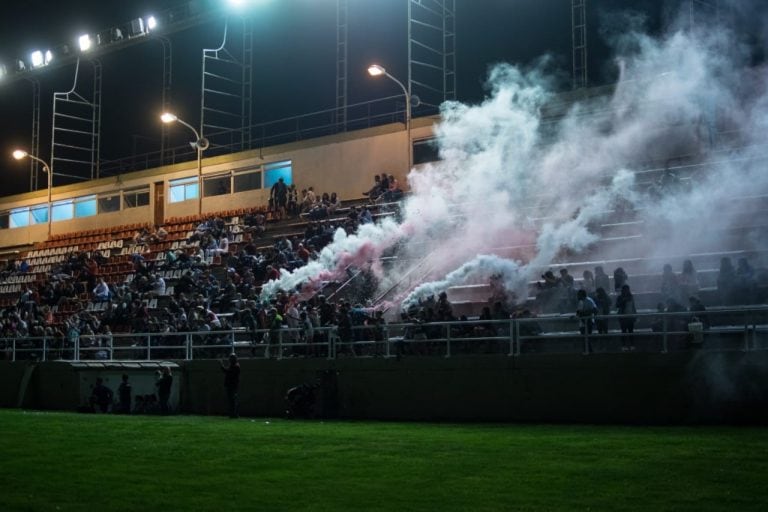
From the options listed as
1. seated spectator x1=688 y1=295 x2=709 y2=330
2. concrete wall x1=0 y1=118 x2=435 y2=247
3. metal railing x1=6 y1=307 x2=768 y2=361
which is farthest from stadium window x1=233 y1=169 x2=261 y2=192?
seated spectator x1=688 y1=295 x2=709 y2=330

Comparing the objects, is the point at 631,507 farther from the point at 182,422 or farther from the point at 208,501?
the point at 182,422

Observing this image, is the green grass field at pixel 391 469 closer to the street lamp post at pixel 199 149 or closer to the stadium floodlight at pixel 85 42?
the street lamp post at pixel 199 149

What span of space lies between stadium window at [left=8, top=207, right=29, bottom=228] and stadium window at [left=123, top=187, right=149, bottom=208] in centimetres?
848

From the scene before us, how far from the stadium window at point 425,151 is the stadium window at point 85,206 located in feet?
71.6

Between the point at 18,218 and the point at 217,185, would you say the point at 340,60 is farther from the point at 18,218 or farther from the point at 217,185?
the point at 18,218

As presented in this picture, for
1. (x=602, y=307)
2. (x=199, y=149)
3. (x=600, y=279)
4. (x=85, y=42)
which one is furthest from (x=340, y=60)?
(x=602, y=307)

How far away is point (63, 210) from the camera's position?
52406 millimetres

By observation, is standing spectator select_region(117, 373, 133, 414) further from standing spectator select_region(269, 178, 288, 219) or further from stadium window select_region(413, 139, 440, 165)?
stadium window select_region(413, 139, 440, 165)

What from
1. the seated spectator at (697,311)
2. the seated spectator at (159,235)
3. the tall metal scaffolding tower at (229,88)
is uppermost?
the tall metal scaffolding tower at (229,88)

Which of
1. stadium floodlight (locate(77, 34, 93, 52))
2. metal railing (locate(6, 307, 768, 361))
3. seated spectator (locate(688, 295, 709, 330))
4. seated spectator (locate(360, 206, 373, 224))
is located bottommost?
metal railing (locate(6, 307, 768, 361))

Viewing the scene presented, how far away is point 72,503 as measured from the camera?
405 inches

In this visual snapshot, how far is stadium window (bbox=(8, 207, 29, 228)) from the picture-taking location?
54.5 metres

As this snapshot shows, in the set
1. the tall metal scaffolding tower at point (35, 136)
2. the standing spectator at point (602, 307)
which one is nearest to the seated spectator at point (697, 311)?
the standing spectator at point (602, 307)

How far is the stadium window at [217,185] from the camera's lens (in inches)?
1735
